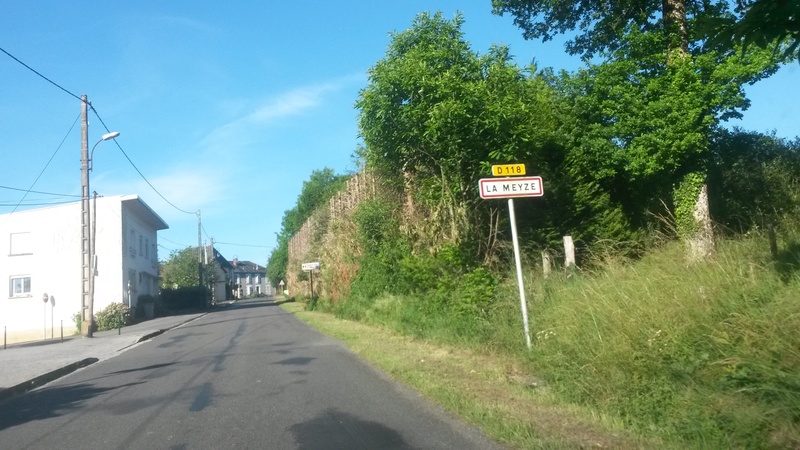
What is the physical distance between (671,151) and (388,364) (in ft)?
22.9

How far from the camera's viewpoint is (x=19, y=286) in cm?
4172

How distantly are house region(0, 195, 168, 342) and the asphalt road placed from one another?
97.9 feet

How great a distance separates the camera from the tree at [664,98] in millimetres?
13742

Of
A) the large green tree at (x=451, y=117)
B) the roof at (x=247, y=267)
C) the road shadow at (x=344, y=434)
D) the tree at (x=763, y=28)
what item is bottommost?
the road shadow at (x=344, y=434)

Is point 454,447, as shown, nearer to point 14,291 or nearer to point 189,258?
point 14,291

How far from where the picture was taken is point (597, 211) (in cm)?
1670

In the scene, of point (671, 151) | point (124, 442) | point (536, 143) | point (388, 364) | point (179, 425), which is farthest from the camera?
point (536, 143)

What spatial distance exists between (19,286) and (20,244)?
8.19 feet

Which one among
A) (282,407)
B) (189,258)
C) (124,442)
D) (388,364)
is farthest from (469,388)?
(189,258)

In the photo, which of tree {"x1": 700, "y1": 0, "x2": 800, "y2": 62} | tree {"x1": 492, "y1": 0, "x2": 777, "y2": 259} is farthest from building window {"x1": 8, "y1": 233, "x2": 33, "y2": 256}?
tree {"x1": 700, "y1": 0, "x2": 800, "y2": 62}

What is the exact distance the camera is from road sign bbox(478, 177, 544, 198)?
10945mm

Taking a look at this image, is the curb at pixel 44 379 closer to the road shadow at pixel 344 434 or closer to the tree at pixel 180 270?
the road shadow at pixel 344 434

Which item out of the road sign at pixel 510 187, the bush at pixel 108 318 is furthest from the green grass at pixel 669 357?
the bush at pixel 108 318

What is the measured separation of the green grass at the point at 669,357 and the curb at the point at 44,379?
705cm
